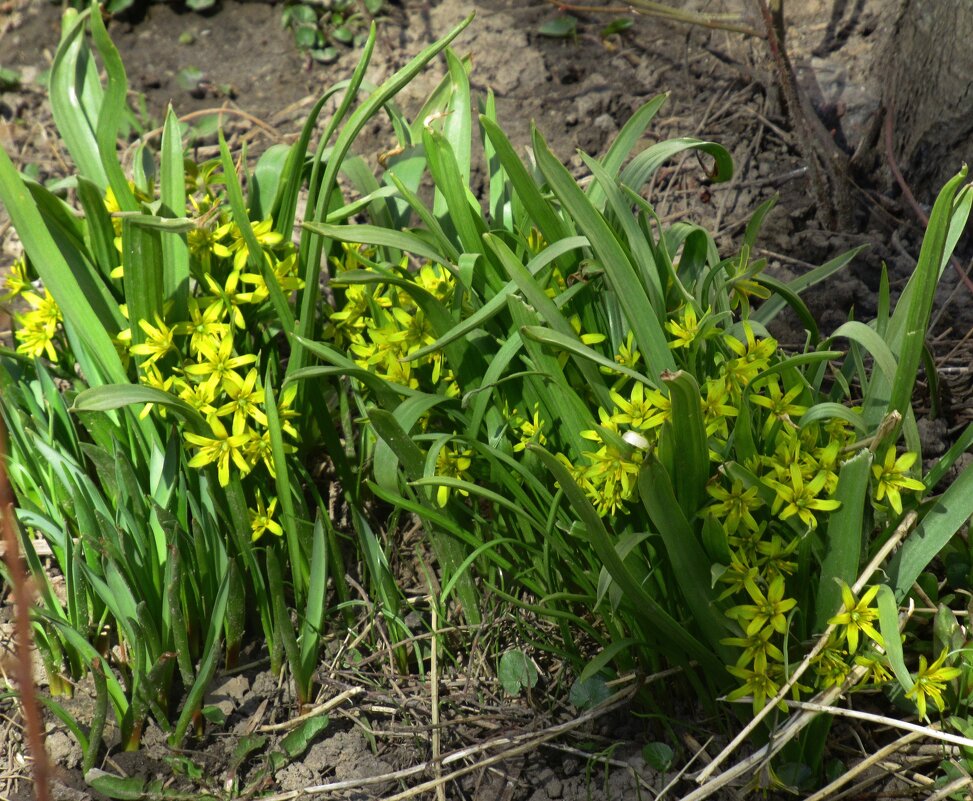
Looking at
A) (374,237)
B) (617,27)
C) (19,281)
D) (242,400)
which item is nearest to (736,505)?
(374,237)

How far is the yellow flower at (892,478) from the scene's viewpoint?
4.67 ft

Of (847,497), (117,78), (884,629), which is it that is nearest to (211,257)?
(117,78)

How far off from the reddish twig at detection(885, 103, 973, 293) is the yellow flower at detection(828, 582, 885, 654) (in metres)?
1.09

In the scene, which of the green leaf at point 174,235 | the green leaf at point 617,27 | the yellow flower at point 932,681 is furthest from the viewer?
the green leaf at point 617,27

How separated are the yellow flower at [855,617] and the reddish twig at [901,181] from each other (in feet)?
3.57

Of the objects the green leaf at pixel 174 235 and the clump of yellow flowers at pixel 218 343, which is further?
the green leaf at pixel 174 235

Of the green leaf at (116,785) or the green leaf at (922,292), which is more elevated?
the green leaf at (922,292)

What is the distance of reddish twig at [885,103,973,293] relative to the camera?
2299 mm

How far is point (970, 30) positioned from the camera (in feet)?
7.63

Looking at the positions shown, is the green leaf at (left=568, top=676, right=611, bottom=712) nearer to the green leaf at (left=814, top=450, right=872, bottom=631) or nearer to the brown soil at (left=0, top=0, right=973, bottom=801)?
the brown soil at (left=0, top=0, right=973, bottom=801)

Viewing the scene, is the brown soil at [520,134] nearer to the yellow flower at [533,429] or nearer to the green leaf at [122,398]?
the yellow flower at [533,429]

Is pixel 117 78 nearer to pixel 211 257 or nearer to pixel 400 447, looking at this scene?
pixel 211 257

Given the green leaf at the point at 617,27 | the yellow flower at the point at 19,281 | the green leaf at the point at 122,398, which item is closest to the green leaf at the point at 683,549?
the green leaf at the point at 122,398

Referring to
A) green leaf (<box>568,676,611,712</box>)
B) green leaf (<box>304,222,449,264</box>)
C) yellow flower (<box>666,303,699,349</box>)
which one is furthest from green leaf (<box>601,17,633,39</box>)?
green leaf (<box>568,676,611,712</box>)
